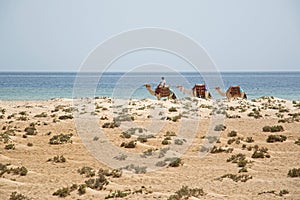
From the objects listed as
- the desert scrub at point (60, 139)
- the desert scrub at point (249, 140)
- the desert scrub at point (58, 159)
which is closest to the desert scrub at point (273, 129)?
the desert scrub at point (249, 140)

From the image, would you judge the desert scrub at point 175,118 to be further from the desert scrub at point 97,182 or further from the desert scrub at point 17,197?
the desert scrub at point 17,197

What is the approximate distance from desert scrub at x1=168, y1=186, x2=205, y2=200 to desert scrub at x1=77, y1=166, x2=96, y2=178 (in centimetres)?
329

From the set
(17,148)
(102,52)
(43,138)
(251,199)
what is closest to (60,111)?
(43,138)

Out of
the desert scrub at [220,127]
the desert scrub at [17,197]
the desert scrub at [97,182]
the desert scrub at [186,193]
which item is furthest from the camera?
the desert scrub at [220,127]

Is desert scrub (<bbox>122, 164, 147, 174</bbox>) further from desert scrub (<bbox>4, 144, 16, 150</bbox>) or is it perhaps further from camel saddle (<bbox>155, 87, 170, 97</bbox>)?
camel saddle (<bbox>155, 87, 170, 97</bbox>)

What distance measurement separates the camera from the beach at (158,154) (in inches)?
474

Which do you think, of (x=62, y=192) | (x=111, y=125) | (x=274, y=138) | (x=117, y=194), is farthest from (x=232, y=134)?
(x=62, y=192)

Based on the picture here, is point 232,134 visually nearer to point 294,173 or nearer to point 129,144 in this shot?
point 129,144

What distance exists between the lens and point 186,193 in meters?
11.3

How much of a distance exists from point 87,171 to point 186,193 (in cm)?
411

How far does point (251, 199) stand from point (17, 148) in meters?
11.1

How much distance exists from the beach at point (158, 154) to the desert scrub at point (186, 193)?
3cm

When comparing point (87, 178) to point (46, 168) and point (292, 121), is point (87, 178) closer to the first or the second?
point (46, 168)

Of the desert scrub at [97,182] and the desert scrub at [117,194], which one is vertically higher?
the desert scrub at [117,194]
